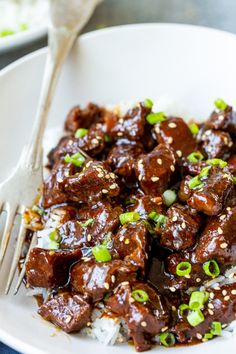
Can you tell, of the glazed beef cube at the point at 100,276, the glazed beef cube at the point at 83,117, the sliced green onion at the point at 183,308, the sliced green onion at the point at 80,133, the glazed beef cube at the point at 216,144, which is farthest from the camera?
the glazed beef cube at the point at 83,117

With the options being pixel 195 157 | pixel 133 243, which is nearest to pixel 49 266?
pixel 133 243

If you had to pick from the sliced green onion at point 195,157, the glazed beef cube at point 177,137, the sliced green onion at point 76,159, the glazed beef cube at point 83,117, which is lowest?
the glazed beef cube at point 83,117

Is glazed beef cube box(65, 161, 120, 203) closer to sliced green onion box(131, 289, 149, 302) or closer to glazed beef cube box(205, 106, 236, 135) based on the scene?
sliced green onion box(131, 289, 149, 302)

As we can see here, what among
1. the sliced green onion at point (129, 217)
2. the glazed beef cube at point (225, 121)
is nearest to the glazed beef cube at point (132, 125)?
the glazed beef cube at point (225, 121)

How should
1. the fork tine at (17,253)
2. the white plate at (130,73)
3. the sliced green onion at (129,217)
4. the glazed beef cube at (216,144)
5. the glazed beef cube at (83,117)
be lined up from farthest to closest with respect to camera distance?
the white plate at (130,73)
the glazed beef cube at (83,117)
the glazed beef cube at (216,144)
the fork tine at (17,253)
the sliced green onion at (129,217)

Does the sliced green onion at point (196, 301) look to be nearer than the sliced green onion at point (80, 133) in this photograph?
Yes

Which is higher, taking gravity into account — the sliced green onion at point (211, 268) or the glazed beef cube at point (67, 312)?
the sliced green onion at point (211, 268)

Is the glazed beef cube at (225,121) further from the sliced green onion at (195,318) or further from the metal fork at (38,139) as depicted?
the sliced green onion at (195,318)
